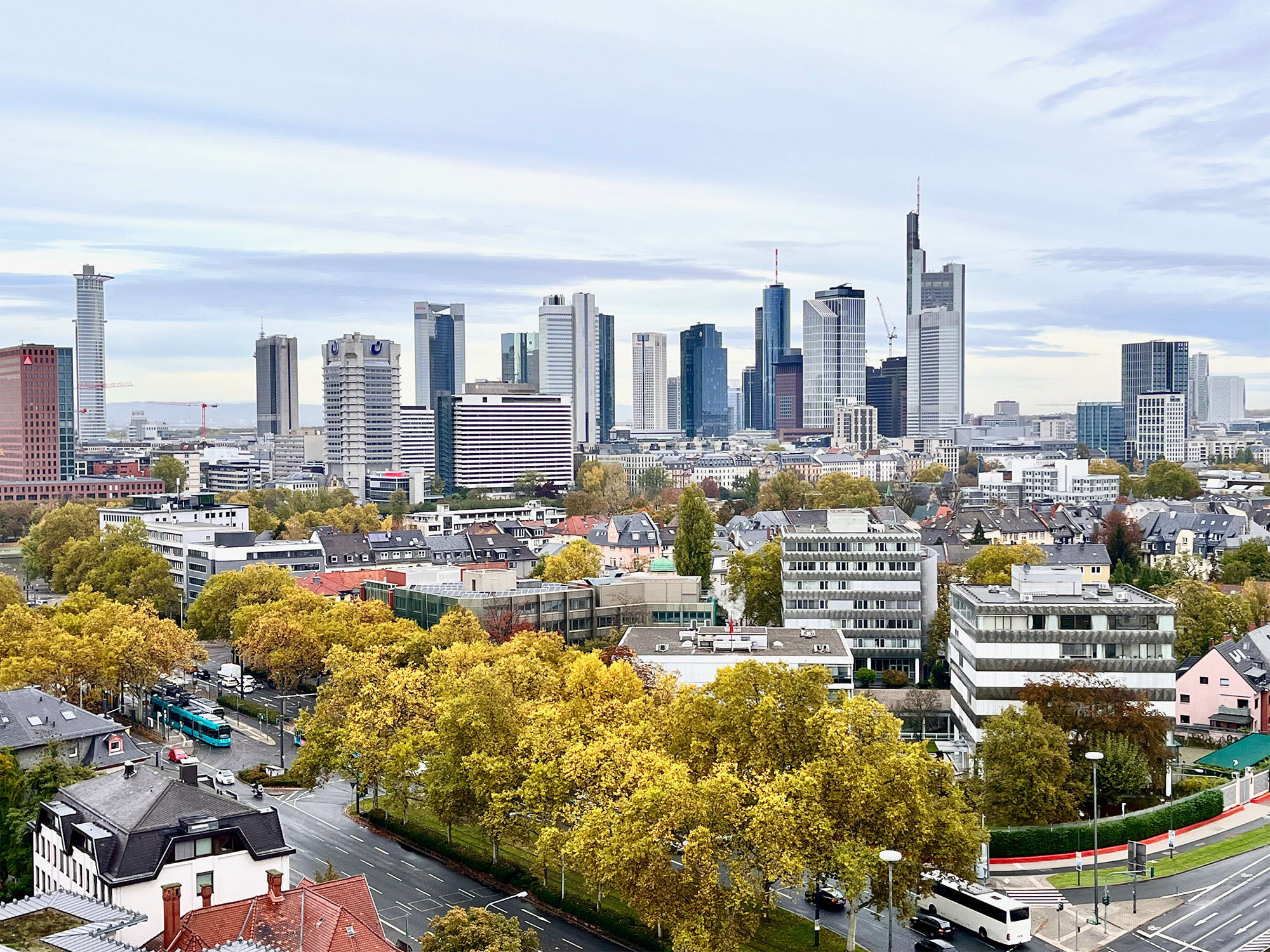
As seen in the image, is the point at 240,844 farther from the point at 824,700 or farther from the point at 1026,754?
the point at 1026,754

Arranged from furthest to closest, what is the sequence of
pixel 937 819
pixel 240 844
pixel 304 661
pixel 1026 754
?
pixel 304 661
pixel 1026 754
pixel 937 819
pixel 240 844

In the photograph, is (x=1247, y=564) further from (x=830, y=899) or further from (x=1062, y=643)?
(x=830, y=899)

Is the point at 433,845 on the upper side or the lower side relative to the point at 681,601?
lower

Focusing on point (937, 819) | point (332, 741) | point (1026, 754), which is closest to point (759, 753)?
point (937, 819)

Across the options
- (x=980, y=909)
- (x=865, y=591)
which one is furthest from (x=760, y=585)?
(x=980, y=909)

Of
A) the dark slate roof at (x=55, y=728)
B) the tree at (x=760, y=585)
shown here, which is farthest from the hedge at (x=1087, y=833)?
the tree at (x=760, y=585)

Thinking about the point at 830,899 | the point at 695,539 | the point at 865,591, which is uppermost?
the point at 695,539
